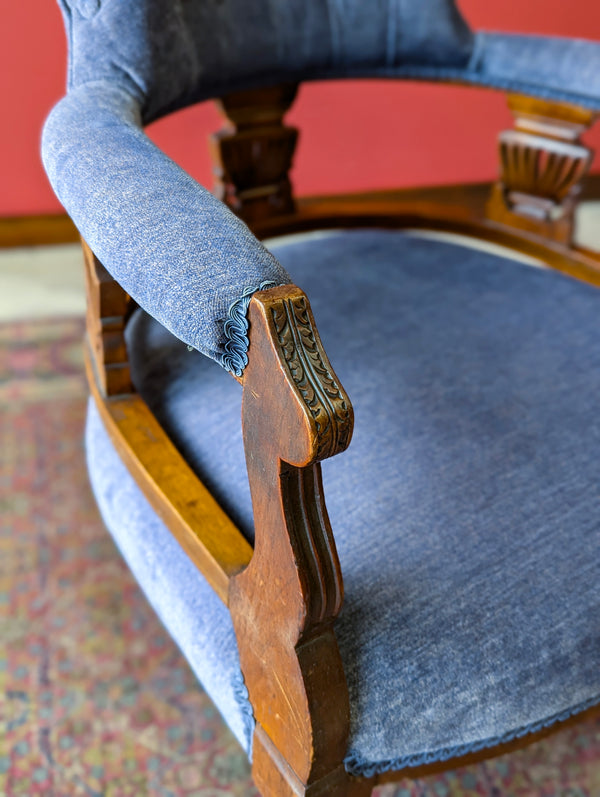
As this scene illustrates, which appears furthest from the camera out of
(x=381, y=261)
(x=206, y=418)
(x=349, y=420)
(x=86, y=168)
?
(x=381, y=261)

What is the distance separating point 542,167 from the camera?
2.93 ft

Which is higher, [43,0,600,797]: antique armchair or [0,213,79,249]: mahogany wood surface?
[43,0,600,797]: antique armchair

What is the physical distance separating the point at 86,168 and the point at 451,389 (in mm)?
373

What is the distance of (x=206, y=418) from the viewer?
0.66m

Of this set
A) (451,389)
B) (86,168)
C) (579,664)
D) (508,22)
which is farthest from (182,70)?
(508,22)

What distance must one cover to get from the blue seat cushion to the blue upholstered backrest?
0.72ft

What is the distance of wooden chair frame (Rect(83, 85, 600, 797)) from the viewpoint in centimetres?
37

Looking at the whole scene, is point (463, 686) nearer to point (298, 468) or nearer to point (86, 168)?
point (298, 468)

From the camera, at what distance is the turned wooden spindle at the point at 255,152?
88 cm

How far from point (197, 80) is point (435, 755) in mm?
639

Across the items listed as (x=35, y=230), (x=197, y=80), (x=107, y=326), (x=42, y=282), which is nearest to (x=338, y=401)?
(x=107, y=326)

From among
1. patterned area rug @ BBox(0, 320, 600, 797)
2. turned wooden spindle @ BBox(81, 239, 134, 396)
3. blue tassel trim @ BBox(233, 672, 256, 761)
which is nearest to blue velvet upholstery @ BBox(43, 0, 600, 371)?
turned wooden spindle @ BBox(81, 239, 134, 396)

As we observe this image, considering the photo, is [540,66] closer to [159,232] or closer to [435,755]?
[159,232]

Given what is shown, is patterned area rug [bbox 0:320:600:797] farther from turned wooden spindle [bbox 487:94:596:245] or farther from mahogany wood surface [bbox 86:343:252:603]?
turned wooden spindle [bbox 487:94:596:245]
